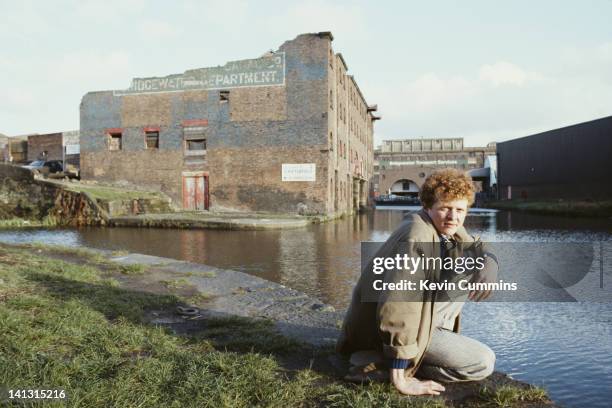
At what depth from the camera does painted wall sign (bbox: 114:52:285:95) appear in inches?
919

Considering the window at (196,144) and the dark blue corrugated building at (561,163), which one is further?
the dark blue corrugated building at (561,163)

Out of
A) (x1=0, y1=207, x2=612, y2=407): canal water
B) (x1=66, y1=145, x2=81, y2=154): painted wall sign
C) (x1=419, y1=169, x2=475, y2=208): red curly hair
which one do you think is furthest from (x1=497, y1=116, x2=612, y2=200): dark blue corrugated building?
(x1=66, y1=145, x2=81, y2=154): painted wall sign

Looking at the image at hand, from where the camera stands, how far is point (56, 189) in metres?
19.2

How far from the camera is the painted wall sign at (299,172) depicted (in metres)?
22.9

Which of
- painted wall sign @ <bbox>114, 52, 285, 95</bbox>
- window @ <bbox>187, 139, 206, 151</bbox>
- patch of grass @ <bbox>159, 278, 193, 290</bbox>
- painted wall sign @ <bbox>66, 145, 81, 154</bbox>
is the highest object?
painted wall sign @ <bbox>114, 52, 285, 95</bbox>

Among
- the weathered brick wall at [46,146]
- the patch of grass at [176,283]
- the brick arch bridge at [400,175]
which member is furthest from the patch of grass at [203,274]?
the brick arch bridge at [400,175]

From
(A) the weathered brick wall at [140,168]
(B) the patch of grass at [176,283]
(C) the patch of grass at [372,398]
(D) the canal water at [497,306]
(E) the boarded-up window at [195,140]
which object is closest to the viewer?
(C) the patch of grass at [372,398]

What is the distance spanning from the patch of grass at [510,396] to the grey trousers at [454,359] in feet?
0.48

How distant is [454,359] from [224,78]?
2350cm

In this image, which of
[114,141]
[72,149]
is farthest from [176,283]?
[72,149]

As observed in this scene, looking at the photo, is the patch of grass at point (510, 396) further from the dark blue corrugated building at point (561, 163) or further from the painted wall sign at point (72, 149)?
the painted wall sign at point (72, 149)

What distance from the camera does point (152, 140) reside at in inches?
1022

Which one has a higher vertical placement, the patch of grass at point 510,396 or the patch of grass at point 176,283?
the patch of grass at point 176,283

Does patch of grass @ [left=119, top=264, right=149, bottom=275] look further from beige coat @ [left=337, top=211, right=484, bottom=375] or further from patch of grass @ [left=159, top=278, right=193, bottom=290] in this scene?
beige coat @ [left=337, top=211, right=484, bottom=375]
